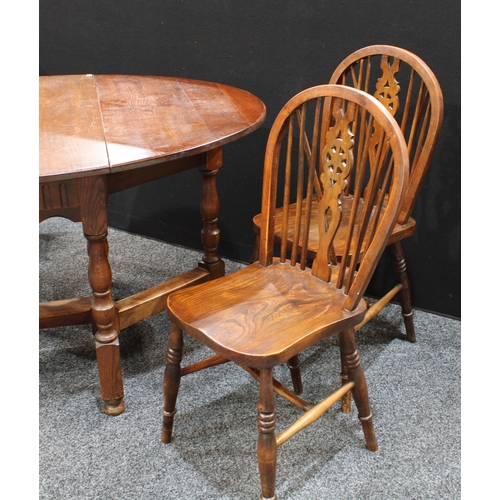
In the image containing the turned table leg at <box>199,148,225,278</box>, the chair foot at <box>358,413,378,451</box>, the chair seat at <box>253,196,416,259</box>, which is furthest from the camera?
the turned table leg at <box>199,148,225,278</box>

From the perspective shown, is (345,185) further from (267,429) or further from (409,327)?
(409,327)

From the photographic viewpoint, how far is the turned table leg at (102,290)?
165cm

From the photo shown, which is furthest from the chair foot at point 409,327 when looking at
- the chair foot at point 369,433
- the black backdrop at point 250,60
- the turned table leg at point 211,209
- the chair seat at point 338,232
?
the turned table leg at point 211,209

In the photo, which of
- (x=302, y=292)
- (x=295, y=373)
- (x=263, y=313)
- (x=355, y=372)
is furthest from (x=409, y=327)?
(x=263, y=313)

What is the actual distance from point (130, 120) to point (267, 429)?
38.6 inches

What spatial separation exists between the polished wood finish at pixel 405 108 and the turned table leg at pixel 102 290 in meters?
0.49

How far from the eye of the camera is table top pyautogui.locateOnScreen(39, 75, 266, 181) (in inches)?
61.2

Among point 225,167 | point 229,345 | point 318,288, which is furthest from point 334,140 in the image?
point 225,167

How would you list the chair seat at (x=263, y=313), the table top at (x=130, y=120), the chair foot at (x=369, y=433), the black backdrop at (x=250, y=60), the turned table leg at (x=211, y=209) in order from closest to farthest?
the chair seat at (x=263, y=313) < the table top at (x=130, y=120) < the chair foot at (x=369, y=433) < the turned table leg at (x=211, y=209) < the black backdrop at (x=250, y=60)

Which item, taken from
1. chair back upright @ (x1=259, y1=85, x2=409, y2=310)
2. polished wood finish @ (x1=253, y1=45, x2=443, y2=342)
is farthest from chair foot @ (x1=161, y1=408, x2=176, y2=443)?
polished wood finish @ (x1=253, y1=45, x2=443, y2=342)

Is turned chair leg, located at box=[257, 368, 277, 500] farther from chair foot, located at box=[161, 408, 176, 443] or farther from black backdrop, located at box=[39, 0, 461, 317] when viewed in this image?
black backdrop, located at box=[39, 0, 461, 317]

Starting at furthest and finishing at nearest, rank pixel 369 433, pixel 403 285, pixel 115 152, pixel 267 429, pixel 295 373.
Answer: pixel 403 285 → pixel 295 373 → pixel 369 433 → pixel 115 152 → pixel 267 429

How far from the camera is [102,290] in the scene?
181 cm

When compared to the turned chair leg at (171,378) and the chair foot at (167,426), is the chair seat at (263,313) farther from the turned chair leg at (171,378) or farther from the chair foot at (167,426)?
the chair foot at (167,426)
